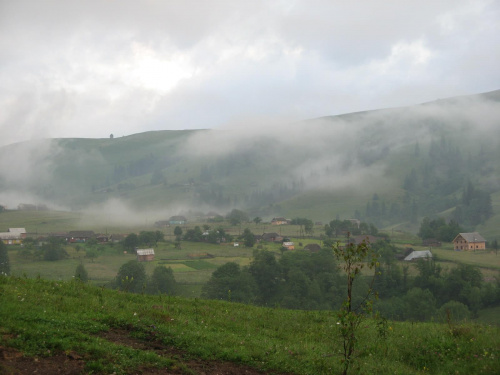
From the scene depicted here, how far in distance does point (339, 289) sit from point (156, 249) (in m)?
50.4

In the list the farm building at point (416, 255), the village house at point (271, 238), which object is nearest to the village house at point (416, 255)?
the farm building at point (416, 255)

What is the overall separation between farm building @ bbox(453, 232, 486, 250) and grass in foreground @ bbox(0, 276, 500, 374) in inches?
3605

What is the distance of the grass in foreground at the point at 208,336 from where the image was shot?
9859 millimetres

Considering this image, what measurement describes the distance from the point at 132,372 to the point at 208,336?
2.97 m

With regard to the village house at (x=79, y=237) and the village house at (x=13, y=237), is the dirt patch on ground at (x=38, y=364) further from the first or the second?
the village house at (x=79, y=237)

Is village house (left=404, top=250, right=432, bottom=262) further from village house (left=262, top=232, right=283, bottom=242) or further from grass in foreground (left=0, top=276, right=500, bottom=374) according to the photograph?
grass in foreground (left=0, top=276, right=500, bottom=374)

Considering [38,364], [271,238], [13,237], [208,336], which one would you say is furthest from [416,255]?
[13,237]

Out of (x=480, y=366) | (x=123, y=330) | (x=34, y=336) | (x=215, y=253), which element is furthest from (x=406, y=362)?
Answer: (x=215, y=253)

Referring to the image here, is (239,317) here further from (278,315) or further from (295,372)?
(295,372)

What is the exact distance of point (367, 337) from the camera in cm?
1391

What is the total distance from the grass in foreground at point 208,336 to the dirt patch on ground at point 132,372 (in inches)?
6.5

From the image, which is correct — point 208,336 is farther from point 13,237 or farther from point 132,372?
point 13,237

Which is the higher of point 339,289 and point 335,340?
point 335,340

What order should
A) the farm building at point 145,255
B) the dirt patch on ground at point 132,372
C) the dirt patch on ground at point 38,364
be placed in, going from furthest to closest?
the farm building at point 145,255 → the dirt patch on ground at point 132,372 → the dirt patch on ground at point 38,364
